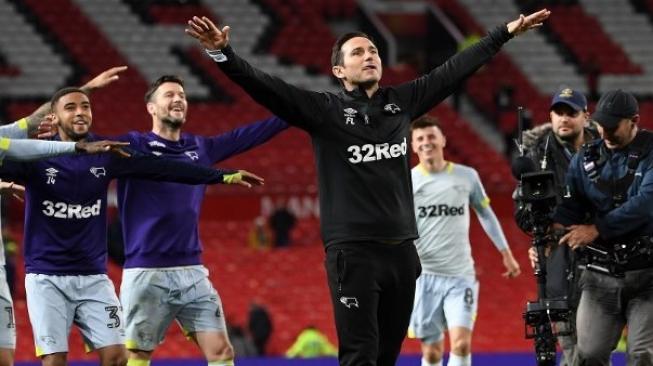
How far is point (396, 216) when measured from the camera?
7.25 meters

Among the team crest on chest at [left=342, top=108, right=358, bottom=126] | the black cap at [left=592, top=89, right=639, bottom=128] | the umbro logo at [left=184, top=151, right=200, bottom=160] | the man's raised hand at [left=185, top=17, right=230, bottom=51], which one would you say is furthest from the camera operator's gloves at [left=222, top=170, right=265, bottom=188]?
the black cap at [left=592, top=89, right=639, bottom=128]

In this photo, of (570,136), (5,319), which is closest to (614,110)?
(570,136)

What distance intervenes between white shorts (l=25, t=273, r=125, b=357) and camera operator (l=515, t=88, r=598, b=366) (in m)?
2.71

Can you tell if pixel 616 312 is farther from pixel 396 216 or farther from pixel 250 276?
pixel 250 276

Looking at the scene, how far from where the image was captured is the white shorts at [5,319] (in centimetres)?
834

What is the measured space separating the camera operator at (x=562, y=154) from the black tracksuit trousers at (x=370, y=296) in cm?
194

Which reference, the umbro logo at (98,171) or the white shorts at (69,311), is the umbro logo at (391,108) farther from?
the white shorts at (69,311)

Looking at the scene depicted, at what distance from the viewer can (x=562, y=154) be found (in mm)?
9297

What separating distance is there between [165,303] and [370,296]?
7.25 ft

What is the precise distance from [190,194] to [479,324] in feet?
34.7

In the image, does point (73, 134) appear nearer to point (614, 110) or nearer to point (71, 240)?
point (71, 240)

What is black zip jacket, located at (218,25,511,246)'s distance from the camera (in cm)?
720

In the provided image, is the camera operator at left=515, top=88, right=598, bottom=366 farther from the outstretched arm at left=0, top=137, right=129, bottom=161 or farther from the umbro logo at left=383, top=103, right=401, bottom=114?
the outstretched arm at left=0, top=137, right=129, bottom=161

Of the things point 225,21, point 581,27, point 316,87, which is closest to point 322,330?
point 316,87
